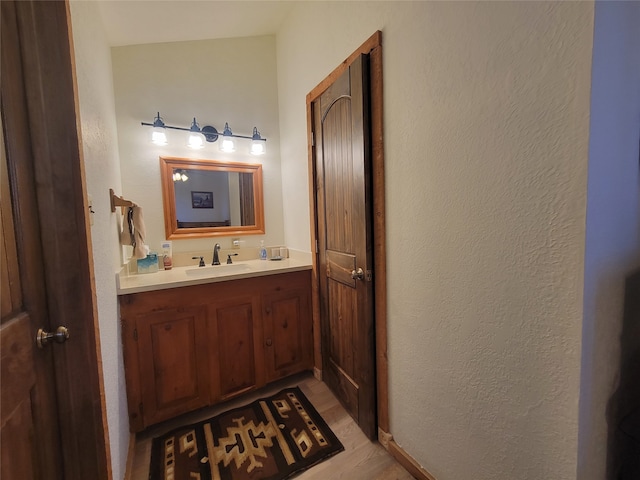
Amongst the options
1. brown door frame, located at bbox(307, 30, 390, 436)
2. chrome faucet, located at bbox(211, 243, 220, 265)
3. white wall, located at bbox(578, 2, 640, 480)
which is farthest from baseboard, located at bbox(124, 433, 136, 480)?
white wall, located at bbox(578, 2, 640, 480)

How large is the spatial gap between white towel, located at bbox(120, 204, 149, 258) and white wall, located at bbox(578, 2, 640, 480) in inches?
81.2

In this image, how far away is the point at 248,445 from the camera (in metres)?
1.43

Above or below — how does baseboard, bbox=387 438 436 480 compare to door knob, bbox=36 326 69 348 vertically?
below

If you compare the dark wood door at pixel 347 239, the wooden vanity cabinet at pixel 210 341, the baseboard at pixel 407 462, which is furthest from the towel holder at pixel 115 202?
the baseboard at pixel 407 462

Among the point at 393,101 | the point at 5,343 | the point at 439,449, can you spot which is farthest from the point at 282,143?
the point at 439,449

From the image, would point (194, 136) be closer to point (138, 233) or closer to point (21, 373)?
point (138, 233)

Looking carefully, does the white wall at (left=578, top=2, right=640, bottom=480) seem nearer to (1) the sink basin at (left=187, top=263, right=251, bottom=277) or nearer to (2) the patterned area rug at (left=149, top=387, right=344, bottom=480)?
(2) the patterned area rug at (left=149, top=387, right=344, bottom=480)

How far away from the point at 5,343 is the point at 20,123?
0.56m

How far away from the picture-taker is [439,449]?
3.68 ft

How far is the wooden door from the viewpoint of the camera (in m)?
0.64

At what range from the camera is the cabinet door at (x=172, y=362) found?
1.50m

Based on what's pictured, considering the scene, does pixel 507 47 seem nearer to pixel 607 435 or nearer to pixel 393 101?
pixel 393 101

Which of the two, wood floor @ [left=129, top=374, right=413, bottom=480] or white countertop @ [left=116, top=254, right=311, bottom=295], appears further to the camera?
white countertop @ [left=116, top=254, right=311, bottom=295]

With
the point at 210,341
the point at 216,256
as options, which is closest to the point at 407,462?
the point at 210,341
